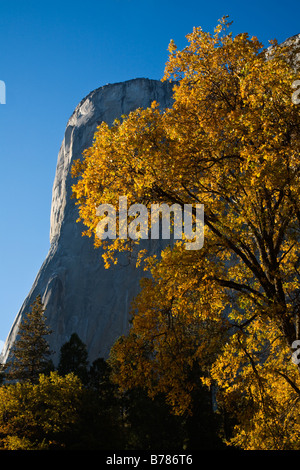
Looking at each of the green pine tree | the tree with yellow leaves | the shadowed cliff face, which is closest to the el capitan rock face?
the shadowed cliff face

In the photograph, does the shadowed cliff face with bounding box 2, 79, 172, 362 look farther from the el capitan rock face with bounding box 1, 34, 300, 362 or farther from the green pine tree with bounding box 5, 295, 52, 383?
the green pine tree with bounding box 5, 295, 52, 383

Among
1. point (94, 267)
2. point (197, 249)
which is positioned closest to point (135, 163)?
point (197, 249)

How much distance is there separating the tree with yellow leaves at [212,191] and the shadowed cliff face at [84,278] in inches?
2352

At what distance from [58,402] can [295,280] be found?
48.5ft

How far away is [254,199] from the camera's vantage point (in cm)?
961

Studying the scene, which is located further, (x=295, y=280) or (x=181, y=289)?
(x=295, y=280)

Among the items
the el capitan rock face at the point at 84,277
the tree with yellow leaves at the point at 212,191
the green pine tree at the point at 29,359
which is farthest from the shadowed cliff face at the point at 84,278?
the tree with yellow leaves at the point at 212,191

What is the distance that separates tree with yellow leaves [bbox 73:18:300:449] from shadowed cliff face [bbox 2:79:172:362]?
59733 millimetres

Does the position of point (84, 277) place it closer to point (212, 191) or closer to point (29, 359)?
point (29, 359)

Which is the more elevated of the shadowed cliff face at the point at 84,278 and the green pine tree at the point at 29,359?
the shadowed cliff face at the point at 84,278

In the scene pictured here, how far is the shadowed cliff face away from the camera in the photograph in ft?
230

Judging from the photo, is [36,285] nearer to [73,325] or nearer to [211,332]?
[73,325]

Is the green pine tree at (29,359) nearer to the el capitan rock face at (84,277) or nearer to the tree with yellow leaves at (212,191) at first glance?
the tree with yellow leaves at (212,191)

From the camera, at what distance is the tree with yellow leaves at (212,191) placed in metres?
8.18
